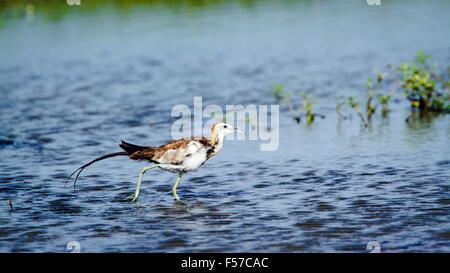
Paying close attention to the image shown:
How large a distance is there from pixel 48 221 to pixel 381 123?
6895 mm

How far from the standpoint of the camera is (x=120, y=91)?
1780 cm

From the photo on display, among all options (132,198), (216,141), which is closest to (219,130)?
(216,141)

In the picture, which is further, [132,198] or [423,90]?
[423,90]

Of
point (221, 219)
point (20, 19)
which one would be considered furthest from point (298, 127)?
point (20, 19)

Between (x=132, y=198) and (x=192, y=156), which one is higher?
(x=192, y=156)

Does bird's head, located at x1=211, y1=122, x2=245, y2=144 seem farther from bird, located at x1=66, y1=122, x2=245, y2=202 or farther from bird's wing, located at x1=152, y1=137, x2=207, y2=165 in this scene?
bird's wing, located at x1=152, y1=137, x2=207, y2=165

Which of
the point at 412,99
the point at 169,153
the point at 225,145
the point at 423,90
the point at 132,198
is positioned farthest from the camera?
the point at 412,99

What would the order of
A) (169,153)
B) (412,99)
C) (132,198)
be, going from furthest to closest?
(412,99) < (132,198) < (169,153)
